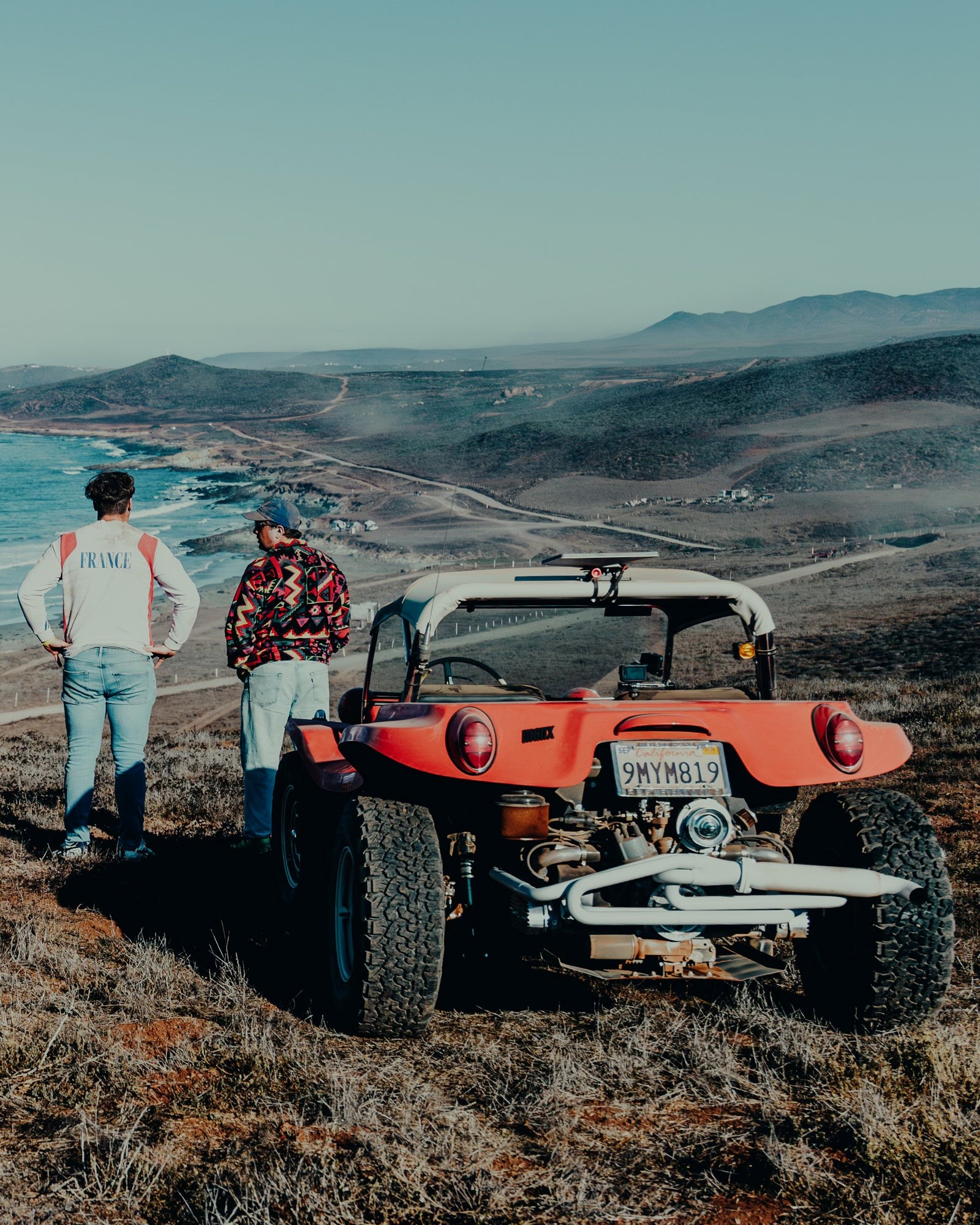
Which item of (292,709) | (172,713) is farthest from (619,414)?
(292,709)

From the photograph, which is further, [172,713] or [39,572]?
[172,713]

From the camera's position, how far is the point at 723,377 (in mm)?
157625

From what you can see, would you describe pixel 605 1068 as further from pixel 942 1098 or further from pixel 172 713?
pixel 172 713

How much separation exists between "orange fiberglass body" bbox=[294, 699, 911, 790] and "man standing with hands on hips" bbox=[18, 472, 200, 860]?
2404 mm

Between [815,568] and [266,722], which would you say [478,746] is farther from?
[815,568]

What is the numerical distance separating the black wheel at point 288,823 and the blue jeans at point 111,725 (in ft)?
2.83

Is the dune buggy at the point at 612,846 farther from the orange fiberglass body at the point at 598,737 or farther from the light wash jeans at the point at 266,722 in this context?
the light wash jeans at the point at 266,722

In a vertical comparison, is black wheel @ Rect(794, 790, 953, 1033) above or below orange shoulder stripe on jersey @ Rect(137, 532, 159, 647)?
below

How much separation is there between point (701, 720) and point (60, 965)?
2.66m

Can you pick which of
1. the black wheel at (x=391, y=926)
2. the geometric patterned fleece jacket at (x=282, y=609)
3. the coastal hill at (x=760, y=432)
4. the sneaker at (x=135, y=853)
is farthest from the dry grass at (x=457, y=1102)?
the coastal hill at (x=760, y=432)

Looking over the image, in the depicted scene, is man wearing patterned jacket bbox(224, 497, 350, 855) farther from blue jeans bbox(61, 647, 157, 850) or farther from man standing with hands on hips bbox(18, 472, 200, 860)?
blue jeans bbox(61, 647, 157, 850)

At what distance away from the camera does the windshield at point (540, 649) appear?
211 inches

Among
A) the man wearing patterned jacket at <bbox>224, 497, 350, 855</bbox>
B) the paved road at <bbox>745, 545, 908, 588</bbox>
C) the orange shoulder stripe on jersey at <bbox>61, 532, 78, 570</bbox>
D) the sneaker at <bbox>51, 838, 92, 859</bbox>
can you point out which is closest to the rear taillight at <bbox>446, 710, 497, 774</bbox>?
the man wearing patterned jacket at <bbox>224, 497, 350, 855</bbox>

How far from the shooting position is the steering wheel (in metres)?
5.39
